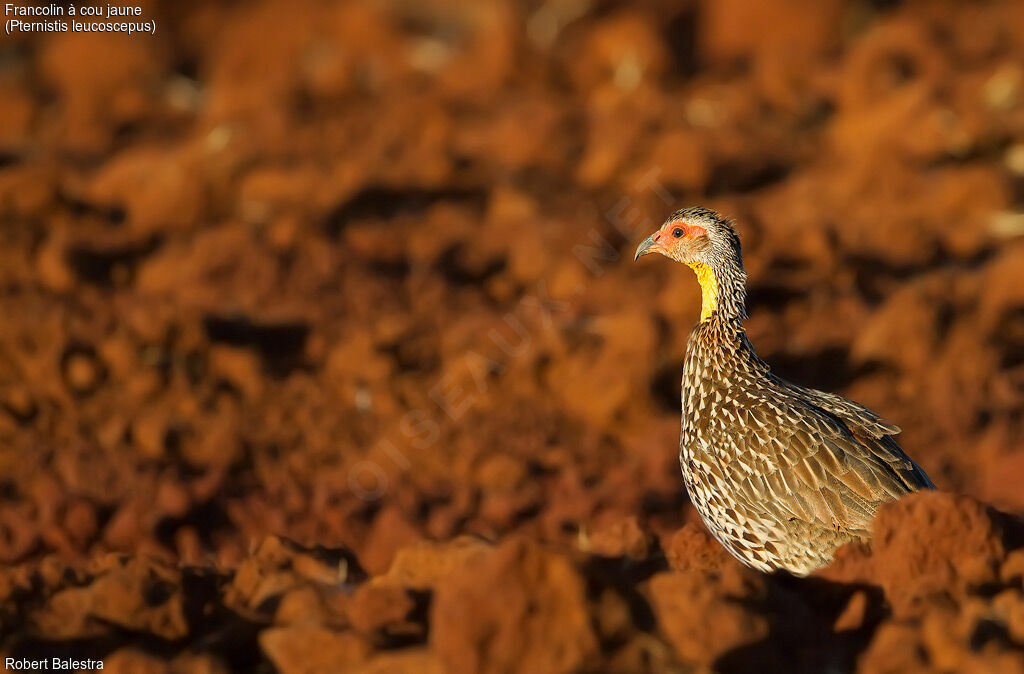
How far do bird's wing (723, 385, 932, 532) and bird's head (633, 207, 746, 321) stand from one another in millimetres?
666

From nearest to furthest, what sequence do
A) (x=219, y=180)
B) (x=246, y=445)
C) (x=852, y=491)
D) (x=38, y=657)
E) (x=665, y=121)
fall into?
1. (x=38, y=657)
2. (x=852, y=491)
3. (x=246, y=445)
4. (x=219, y=180)
5. (x=665, y=121)

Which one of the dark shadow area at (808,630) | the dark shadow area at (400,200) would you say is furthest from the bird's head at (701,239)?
the dark shadow area at (400,200)

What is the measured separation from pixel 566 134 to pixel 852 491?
30.3 feet

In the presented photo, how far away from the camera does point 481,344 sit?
9.84 m

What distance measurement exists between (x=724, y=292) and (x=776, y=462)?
1024mm

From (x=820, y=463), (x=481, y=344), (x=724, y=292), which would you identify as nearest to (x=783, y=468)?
(x=820, y=463)

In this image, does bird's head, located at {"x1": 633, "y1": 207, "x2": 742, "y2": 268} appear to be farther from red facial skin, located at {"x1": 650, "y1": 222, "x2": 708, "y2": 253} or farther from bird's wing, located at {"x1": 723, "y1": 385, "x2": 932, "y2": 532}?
bird's wing, located at {"x1": 723, "y1": 385, "x2": 932, "y2": 532}

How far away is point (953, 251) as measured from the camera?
38.1ft

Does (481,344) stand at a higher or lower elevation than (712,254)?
higher

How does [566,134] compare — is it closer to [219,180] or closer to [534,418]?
[219,180]

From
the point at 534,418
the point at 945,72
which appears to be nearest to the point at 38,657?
the point at 534,418

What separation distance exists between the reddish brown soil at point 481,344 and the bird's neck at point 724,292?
1037 millimetres

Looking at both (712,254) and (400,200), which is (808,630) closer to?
(712,254)

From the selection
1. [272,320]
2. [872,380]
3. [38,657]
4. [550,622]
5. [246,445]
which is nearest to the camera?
[550,622]
